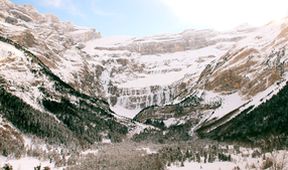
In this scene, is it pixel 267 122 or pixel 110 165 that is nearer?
pixel 110 165

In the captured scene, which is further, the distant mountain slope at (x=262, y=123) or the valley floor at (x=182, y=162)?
the distant mountain slope at (x=262, y=123)

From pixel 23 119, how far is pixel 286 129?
93143 millimetres

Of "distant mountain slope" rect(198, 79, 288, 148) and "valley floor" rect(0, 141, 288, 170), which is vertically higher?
"distant mountain slope" rect(198, 79, 288, 148)

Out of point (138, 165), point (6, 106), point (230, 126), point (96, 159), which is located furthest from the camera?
point (230, 126)

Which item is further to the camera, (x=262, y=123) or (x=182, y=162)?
(x=262, y=123)

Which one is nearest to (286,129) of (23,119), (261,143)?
(261,143)

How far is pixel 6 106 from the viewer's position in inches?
6890

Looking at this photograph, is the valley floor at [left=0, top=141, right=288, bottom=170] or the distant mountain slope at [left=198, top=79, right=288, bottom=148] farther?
the distant mountain slope at [left=198, top=79, right=288, bottom=148]

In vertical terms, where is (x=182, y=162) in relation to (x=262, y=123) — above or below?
below

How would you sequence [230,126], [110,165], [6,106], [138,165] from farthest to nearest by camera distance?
[230,126] → [6,106] → [110,165] → [138,165]

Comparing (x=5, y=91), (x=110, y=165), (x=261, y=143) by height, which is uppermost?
(x=5, y=91)

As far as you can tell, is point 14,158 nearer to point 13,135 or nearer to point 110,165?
point 13,135

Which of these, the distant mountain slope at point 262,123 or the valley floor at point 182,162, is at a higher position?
the distant mountain slope at point 262,123

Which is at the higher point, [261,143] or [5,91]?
[5,91]
